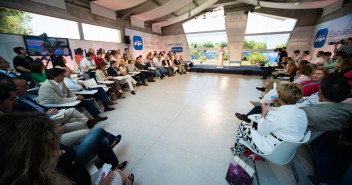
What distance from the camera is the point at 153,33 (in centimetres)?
1048

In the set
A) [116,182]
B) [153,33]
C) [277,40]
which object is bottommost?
[116,182]

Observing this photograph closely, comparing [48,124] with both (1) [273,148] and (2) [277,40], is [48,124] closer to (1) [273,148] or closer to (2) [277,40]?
(1) [273,148]

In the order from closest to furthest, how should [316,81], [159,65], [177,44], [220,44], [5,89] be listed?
[5,89], [316,81], [159,65], [220,44], [177,44]

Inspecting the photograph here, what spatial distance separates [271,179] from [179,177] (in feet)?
3.23

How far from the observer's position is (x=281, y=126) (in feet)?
3.75

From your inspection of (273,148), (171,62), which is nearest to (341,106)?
(273,148)

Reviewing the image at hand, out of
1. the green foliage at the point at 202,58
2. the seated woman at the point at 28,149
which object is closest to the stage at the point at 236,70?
the green foliage at the point at 202,58

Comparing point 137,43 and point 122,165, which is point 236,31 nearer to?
point 137,43

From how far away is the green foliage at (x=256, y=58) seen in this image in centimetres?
881

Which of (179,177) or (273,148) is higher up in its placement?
(273,148)

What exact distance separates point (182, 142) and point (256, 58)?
9429 mm

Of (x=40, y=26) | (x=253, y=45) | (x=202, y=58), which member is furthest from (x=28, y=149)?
(x=202, y=58)

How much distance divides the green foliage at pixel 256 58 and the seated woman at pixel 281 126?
29.5 ft

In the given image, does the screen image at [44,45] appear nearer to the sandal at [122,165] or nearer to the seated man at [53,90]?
the seated man at [53,90]
